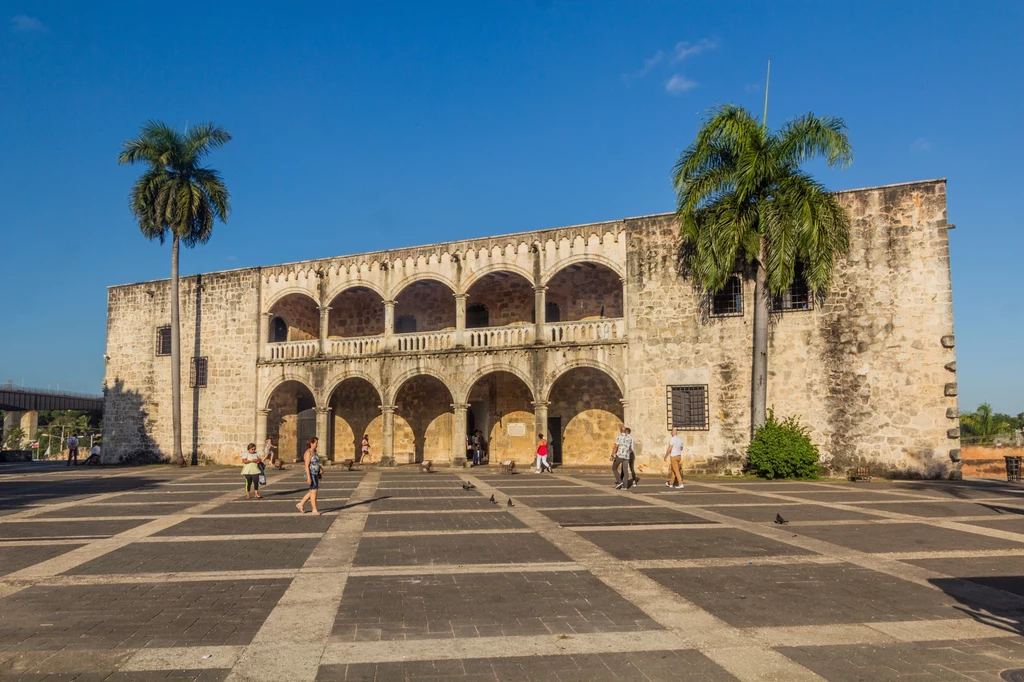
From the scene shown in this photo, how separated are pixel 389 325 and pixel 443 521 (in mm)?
16519

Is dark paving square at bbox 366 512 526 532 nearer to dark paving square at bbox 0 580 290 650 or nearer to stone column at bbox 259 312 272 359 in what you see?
dark paving square at bbox 0 580 290 650

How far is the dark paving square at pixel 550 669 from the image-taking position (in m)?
5.13

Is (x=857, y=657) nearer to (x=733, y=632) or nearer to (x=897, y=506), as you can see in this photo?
(x=733, y=632)

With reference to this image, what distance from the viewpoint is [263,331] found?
101 ft

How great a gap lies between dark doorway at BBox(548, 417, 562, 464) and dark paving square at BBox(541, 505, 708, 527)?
13817mm

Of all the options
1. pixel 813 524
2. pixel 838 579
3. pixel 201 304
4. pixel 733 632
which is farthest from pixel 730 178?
pixel 201 304

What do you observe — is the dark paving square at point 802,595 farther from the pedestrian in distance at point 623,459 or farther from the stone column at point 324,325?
the stone column at point 324,325

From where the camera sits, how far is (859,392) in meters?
22.0

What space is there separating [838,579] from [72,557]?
32.2 feet

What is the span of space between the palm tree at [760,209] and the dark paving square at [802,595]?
45.6ft

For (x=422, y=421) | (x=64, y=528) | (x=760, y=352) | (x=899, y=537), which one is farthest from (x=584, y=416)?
(x=64, y=528)

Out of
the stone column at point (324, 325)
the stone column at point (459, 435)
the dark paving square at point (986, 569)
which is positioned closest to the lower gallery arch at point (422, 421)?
the stone column at point (459, 435)

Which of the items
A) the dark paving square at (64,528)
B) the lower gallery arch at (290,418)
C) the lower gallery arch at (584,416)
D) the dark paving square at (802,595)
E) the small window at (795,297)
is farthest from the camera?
the lower gallery arch at (290,418)

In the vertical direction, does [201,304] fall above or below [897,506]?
above
